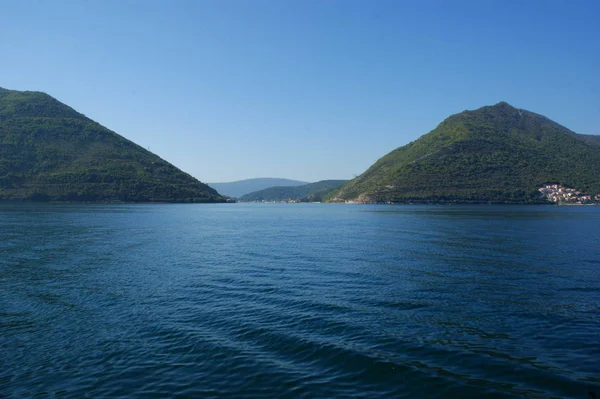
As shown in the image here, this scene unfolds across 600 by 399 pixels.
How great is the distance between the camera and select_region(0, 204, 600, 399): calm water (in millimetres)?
11750

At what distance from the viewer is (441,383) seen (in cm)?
1182

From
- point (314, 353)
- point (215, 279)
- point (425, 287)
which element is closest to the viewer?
point (314, 353)

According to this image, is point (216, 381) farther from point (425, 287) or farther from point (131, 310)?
point (425, 287)

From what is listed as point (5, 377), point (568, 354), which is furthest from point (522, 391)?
point (5, 377)

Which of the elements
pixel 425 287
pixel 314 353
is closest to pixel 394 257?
pixel 425 287

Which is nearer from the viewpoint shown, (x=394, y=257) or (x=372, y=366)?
(x=372, y=366)

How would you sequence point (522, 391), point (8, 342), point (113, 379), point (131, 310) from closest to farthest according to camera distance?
point (522, 391) < point (113, 379) < point (8, 342) < point (131, 310)

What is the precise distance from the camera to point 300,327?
16672mm

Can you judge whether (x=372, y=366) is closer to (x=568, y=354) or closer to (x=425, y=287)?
(x=568, y=354)

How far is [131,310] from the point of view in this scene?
→ 19.4m

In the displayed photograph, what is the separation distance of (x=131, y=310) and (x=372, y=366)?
528 inches

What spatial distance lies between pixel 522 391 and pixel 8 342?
19551mm

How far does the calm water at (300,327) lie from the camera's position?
11.8 m

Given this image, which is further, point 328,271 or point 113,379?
point 328,271
